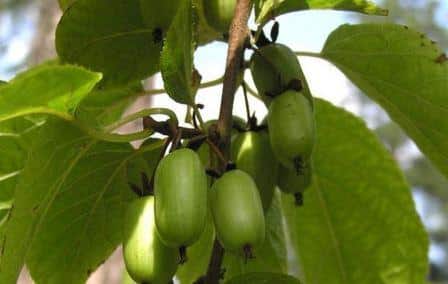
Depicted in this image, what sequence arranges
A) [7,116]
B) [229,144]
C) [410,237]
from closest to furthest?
[7,116] < [229,144] < [410,237]

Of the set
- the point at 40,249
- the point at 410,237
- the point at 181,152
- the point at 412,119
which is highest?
the point at 181,152

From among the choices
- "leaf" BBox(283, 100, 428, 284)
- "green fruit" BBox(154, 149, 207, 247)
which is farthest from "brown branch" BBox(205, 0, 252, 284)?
"leaf" BBox(283, 100, 428, 284)

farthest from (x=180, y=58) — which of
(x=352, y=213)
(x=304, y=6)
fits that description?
(x=352, y=213)

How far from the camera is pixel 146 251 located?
106 cm

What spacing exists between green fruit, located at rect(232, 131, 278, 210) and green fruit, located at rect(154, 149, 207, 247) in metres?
0.19

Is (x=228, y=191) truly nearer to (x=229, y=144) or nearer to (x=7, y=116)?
(x=229, y=144)

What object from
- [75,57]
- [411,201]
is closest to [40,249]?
[75,57]

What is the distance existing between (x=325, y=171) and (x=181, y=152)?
0.70 meters

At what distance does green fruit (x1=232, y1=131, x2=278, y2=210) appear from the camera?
124cm

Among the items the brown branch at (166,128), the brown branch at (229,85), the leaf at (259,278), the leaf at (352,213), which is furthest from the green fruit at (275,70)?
the leaf at (352,213)

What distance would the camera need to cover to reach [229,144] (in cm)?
121

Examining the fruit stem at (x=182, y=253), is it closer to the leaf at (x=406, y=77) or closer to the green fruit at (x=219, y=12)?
the green fruit at (x=219, y=12)

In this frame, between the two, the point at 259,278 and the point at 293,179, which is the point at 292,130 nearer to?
the point at 293,179

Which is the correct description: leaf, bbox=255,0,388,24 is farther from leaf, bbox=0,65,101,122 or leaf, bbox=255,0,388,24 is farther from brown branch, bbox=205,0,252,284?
leaf, bbox=0,65,101,122
